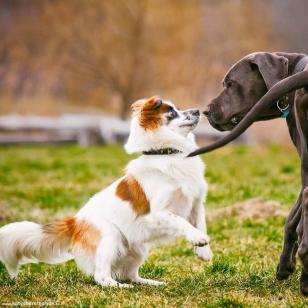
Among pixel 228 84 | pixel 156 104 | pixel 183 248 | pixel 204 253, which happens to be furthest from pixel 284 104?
pixel 183 248

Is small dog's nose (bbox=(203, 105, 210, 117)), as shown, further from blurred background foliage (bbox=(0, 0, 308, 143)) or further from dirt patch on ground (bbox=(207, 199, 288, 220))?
blurred background foliage (bbox=(0, 0, 308, 143))

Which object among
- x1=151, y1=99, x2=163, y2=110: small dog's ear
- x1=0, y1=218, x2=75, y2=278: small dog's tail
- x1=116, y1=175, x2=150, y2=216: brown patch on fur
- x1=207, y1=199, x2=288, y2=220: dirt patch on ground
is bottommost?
x1=207, y1=199, x2=288, y2=220: dirt patch on ground

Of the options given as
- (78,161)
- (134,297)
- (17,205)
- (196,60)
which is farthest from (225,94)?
(196,60)

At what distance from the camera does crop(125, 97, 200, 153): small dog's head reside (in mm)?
5738

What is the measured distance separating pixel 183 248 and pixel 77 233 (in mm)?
1891

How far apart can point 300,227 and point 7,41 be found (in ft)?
83.5

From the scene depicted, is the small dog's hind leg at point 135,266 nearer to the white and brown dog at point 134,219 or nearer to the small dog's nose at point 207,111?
the white and brown dog at point 134,219

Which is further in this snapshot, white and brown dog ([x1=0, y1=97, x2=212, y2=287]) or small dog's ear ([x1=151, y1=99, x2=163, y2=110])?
small dog's ear ([x1=151, y1=99, x2=163, y2=110])

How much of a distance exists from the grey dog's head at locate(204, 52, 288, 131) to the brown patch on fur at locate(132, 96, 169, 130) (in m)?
0.38

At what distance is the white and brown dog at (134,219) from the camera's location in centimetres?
Answer: 539

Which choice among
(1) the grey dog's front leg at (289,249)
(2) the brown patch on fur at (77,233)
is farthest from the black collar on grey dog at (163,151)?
(1) the grey dog's front leg at (289,249)

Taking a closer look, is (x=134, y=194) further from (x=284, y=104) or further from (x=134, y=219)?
(x=284, y=104)

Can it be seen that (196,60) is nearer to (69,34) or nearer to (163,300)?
(69,34)

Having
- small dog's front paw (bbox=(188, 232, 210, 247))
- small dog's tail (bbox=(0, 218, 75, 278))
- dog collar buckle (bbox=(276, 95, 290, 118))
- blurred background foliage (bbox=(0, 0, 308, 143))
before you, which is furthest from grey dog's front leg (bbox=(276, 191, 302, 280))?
blurred background foliage (bbox=(0, 0, 308, 143))
